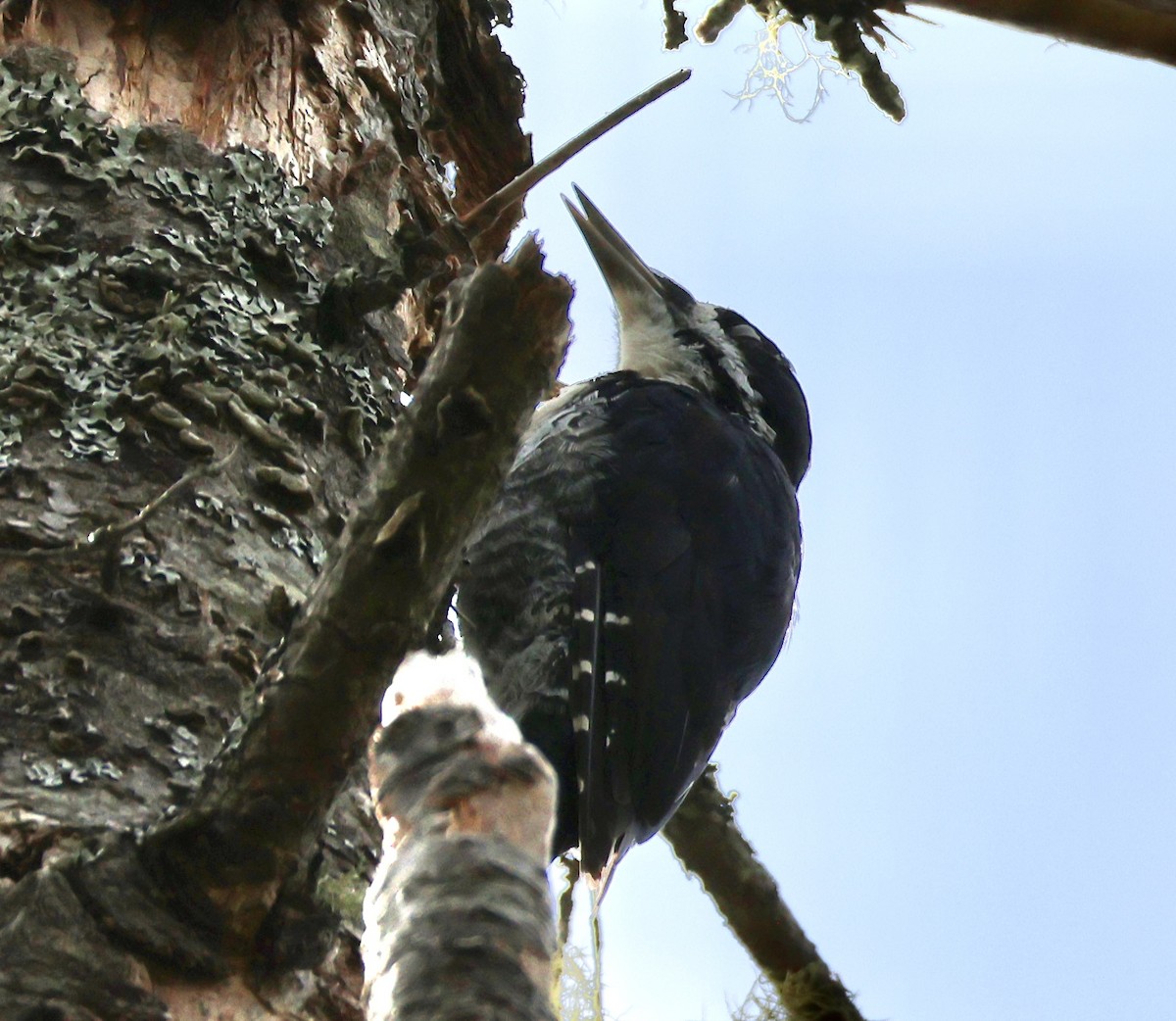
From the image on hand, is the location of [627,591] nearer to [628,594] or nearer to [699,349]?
[628,594]

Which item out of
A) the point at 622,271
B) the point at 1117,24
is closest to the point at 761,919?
the point at 1117,24

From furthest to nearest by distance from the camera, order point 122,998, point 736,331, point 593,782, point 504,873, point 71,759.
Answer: point 736,331 → point 593,782 → point 71,759 → point 122,998 → point 504,873

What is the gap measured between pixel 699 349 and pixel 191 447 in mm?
2052

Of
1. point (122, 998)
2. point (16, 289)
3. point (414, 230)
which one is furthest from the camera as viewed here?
point (414, 230)

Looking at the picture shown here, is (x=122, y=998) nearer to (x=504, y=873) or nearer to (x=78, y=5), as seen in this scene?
(x=504, y=873)

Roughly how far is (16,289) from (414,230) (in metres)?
0.48

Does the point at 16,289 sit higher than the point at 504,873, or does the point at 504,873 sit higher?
the point at 16,289

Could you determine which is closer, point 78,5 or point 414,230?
point 414,230

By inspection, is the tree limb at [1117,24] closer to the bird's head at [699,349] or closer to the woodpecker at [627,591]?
the woodpecker at [627,591]

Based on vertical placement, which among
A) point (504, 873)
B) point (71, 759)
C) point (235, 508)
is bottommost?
point (504, 873)

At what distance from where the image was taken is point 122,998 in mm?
1180

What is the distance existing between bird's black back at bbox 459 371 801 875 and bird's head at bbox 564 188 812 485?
0.43 m

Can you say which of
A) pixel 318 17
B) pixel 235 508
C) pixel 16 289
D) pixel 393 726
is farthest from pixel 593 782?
pixel 393 726

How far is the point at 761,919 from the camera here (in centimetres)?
212
